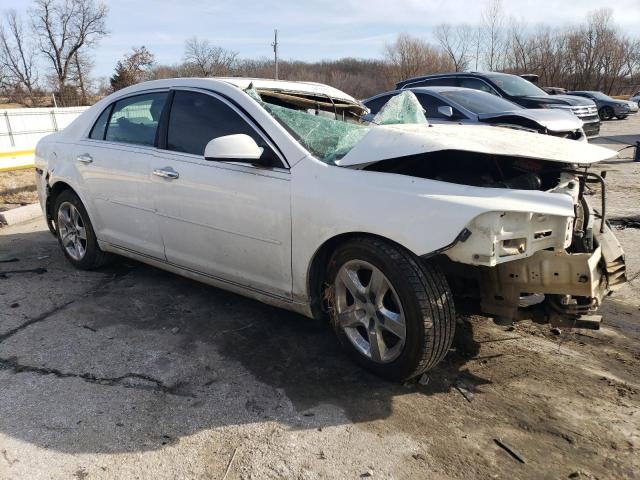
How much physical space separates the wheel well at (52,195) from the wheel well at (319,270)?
2.88m

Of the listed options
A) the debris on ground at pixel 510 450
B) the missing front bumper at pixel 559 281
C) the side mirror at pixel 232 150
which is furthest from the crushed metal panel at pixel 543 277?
the side mirror at pixel 232 150

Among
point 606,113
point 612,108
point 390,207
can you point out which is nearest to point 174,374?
point 390,207

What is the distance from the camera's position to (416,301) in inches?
105

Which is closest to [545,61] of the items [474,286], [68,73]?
[68,73]

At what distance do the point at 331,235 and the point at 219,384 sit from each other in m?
1.06

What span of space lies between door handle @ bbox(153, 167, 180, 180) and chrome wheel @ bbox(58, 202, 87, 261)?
4.56 ft

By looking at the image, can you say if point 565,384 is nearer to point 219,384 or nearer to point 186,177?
point 219,384

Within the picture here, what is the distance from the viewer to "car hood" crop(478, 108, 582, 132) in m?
7.44

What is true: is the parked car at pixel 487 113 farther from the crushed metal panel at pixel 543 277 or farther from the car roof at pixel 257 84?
the crushed metal panel at pixel 543 277

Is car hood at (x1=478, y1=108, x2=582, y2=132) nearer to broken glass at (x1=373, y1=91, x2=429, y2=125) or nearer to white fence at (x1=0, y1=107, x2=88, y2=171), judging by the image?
broken glass at (x1=373, y1=91, x2=429, y2=125)

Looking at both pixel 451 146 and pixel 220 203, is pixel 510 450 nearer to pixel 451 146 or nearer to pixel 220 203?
pixel 451 146

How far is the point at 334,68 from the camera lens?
85000 millimetres

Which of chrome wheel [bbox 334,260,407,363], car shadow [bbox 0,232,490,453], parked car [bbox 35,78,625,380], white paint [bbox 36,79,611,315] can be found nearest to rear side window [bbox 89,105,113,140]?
white paint [bbox 36,79,611,315]

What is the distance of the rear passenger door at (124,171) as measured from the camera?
399 cm
